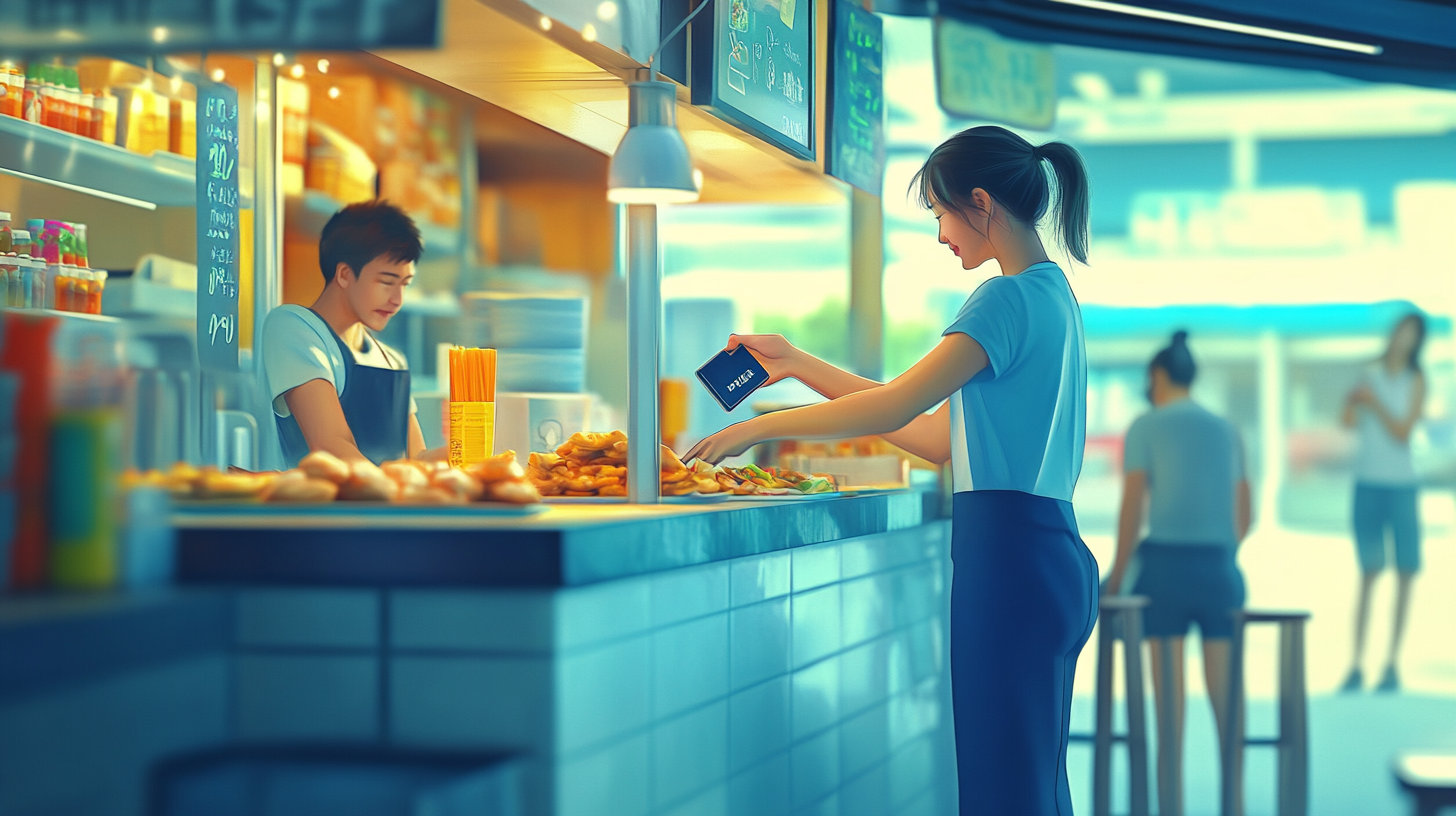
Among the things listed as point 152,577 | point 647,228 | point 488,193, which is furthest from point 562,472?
point 488,193

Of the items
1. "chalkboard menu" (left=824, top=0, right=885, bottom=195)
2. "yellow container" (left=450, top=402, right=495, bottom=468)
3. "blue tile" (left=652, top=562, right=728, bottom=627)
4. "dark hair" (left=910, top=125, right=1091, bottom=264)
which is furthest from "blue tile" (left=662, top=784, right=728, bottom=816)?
"chalkboard menu" (left=824, top=0, right=885, bottom=195)

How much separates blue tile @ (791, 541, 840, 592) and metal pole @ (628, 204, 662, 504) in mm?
325

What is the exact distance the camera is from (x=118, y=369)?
5.34ft

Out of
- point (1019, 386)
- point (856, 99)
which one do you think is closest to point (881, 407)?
point (1019, 386)

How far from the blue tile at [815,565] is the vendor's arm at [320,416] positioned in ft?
3.15

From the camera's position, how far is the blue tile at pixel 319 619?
1.75 m

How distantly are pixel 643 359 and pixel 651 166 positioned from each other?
34 centimetres

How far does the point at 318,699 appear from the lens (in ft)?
5.76

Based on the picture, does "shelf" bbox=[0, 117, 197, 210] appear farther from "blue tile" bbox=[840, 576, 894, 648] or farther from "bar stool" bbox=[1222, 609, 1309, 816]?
"bar stool" bbox=[1222, 609, 1309, 816]

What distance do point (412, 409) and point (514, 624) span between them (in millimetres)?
1825

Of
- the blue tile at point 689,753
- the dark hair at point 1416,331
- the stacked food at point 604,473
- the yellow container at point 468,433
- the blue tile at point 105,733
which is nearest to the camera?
the blue tile at point 105,733

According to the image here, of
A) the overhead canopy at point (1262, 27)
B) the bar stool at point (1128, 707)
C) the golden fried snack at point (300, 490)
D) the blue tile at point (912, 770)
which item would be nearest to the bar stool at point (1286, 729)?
the bar stool at point (1128, 707)

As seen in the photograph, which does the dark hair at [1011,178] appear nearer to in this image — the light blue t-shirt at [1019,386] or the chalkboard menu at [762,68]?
the light blue t-shirt at [1019,386]

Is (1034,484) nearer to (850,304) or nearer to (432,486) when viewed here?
(432,486)
